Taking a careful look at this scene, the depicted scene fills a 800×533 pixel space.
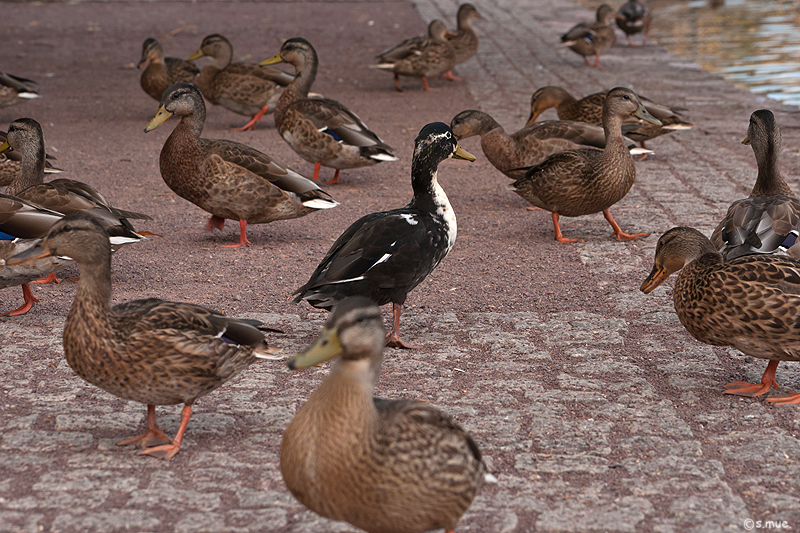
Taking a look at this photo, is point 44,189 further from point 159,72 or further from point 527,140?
point 159,72

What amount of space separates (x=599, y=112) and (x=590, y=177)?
8.28ft

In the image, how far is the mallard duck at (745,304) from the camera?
4.18 metres

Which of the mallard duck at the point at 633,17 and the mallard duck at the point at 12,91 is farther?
the mallard duck at the point at 633,17

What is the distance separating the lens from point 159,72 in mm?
11453

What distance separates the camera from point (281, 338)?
17.2 feet

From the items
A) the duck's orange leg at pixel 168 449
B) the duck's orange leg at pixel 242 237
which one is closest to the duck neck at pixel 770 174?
the duck's orange leg at pixel 242 237

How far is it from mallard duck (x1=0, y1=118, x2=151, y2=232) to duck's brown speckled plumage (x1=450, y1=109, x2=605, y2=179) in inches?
133

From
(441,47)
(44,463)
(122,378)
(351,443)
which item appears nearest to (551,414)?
(351,443)

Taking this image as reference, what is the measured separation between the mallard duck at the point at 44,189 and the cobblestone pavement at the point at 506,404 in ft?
1.69

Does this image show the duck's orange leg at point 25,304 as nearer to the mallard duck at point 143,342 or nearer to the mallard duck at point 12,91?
the mallard duck at point 143,342

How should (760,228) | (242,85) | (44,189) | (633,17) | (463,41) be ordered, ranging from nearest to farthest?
(760,228) → (44,189) → (242,85) → (463,41) → (633,17)

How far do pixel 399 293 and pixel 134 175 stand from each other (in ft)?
15.8

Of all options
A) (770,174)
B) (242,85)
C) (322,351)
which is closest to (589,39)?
(242,85)

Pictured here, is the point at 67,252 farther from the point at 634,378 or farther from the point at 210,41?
the point at 210,41
